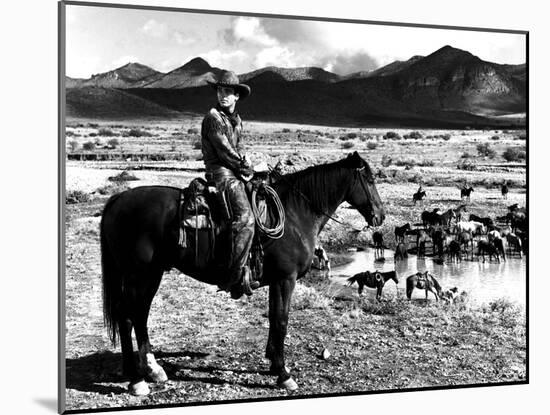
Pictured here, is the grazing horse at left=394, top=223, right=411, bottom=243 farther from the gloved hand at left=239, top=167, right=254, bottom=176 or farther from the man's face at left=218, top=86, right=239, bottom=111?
the man's face at left=218, top=86, right=239, bottom=111

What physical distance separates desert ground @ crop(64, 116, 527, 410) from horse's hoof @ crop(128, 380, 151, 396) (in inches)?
2.5

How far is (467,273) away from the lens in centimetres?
933

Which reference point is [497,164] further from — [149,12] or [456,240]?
[149,12]

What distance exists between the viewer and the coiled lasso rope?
7856 mm

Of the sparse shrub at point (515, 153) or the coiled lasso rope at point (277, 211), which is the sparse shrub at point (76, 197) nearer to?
the coiled lasso rope at point (277, 211)

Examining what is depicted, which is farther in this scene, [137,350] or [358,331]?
[358,331]

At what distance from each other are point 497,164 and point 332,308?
7.58ft

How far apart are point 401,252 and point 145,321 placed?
272cm

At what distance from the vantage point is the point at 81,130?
811 centimetres

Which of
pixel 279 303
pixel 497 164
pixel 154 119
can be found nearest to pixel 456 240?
pixel 497 164

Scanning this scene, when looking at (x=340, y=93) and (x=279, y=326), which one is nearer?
(x=279, y=326)

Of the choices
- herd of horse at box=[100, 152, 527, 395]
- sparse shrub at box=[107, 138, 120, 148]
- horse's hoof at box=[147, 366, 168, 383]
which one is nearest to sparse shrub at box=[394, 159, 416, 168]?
herd of horse at box=[100, 152, 527, 395]

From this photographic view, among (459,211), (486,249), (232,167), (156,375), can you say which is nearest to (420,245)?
(459,211)

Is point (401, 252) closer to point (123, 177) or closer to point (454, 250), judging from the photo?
point (454, 250)
